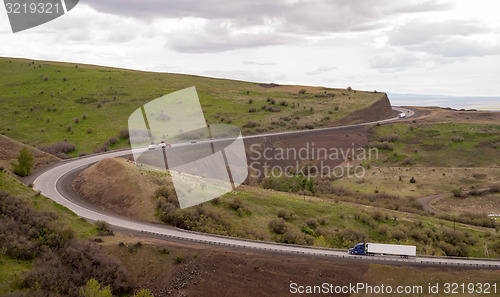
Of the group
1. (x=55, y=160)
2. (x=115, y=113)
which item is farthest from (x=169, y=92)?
(x=55, y=160)

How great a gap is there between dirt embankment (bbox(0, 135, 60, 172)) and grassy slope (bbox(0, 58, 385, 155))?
467 inches

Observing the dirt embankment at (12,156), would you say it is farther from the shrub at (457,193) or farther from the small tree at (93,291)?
the shrub at (457,193)

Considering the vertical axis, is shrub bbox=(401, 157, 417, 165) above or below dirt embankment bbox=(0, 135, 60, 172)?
below

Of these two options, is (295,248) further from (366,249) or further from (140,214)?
(140,214)

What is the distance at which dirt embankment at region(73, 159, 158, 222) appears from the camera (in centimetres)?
3600

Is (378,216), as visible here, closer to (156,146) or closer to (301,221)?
(301,221)

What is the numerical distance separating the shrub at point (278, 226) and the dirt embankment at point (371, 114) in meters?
57.2

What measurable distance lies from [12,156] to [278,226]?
32529mm

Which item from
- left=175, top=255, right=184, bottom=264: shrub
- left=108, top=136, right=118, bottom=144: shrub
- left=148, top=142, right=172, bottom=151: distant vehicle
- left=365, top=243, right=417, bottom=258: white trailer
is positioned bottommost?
Answer: left=365, top=243, right=417, bottom=258: white trailer

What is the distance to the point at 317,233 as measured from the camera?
39594 mm

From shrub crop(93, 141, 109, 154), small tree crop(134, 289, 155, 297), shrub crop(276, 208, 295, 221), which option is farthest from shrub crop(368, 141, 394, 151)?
small tree crop(134, 289, 155, 297)

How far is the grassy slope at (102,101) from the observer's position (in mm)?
69875

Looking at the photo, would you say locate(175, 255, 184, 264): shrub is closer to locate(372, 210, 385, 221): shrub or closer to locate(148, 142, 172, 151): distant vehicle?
locate(372, 210, 385, 221): shrub

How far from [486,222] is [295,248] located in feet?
108
